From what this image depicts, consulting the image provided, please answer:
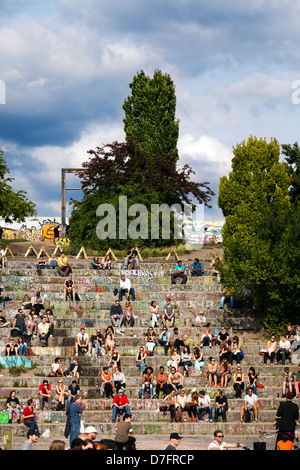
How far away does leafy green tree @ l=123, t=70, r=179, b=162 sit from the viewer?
1969 inches

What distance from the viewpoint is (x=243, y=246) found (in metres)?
28.2

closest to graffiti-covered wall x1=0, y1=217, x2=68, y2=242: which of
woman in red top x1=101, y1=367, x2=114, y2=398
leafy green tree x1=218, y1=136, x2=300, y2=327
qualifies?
leafy green tree x1=218, y1=136, x2=300, y2=327

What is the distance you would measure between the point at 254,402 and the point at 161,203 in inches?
897

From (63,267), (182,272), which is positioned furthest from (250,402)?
(63,267)

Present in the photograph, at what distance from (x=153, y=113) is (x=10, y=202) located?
12.3 meters

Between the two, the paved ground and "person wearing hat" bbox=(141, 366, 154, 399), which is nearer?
the paved ground

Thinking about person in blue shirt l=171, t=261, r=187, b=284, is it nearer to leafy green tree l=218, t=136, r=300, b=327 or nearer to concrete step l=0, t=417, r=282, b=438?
leafy green tree l=218, t=136, r=300, b=327

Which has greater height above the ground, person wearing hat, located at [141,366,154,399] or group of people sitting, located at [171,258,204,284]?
group of people sitting, located at [171,258,204,284]

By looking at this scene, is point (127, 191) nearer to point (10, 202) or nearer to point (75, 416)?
point (10, 202)

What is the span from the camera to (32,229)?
72.2 m

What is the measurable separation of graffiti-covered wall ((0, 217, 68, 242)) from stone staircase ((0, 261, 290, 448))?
3165 cm

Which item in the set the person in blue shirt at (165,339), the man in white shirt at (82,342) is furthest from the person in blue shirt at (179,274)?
the man in white shirt at (82,342)

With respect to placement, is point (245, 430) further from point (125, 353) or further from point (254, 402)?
point (125, 353)
